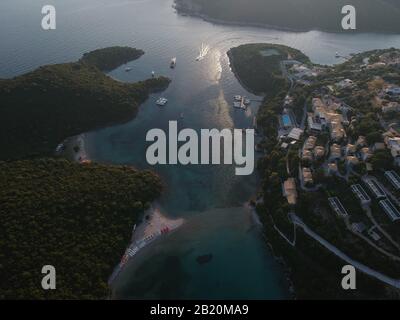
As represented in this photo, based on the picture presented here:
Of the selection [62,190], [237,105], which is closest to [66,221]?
[62,190]

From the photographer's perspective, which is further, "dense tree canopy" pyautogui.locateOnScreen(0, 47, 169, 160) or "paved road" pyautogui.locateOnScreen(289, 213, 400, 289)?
"dense tree canopy" pyautogui.locateOnScreen(0, 47, 169, 160)

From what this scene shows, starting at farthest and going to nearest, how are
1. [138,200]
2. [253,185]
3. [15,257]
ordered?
[253,185] < [138,200] < [15,257]

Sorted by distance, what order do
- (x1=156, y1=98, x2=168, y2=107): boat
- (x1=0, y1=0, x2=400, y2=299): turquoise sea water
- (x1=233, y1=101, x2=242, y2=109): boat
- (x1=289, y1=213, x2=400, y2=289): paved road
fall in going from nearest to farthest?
(x1=289, y1=213, x2=400, y2=289): paved road, (x1=0, y1=0, x2=400, y2=299): turquoise sea water, (x1=233, y1=101, x2=242, y2=109): boat, (x1=156, y1=98, x2=168, y2=107): boat

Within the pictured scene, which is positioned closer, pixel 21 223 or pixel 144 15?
pixel 21 223

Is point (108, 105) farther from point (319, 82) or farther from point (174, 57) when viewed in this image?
point (319, 82)

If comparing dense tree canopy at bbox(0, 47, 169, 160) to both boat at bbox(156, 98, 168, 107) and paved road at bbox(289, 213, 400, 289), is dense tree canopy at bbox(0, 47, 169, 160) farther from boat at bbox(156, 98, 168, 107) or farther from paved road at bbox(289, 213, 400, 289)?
paved road at bbox(289, 213, 400, 289)

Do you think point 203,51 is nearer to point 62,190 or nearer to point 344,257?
point 62,190

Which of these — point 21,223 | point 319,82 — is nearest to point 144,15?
point 319,82

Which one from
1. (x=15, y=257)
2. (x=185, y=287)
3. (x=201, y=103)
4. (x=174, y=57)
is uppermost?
(x=174, y=57)

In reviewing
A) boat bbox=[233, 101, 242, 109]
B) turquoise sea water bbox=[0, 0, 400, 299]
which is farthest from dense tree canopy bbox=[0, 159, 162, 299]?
boat bbox=[233, 101, 242, 109]
